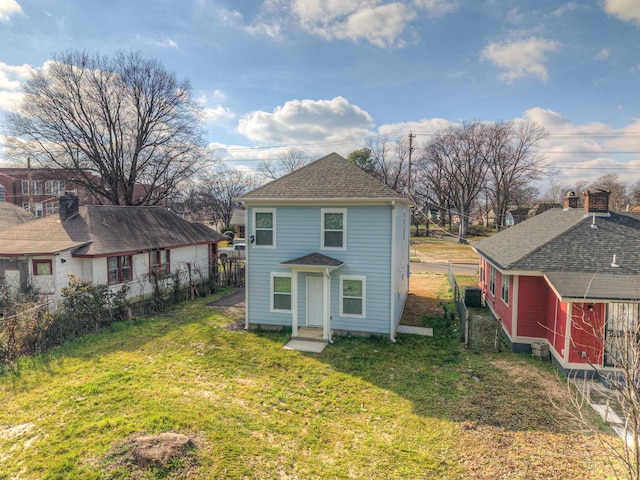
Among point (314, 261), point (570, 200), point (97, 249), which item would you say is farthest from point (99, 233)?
point (570, 200)

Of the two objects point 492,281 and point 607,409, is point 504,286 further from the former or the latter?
point 607,409

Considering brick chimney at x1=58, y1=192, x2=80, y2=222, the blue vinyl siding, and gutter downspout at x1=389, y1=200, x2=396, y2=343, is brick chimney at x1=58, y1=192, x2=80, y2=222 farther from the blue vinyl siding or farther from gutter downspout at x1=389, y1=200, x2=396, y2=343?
gutter downspout at x1=389, y1=200, x2=396, y2=343

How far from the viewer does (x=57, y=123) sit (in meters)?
26.1

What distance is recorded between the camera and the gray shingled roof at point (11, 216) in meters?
25.6

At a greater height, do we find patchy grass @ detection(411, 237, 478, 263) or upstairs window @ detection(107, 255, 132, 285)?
upstairs window @ detection(107, 255, 132, 285)

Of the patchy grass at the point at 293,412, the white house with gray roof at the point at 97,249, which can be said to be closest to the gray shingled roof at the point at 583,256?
the patchy grass at the point at 293,412

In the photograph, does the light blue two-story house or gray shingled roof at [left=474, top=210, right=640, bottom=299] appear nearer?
gray shingled roof at [left=474, top=210, right=640, bottom=299]

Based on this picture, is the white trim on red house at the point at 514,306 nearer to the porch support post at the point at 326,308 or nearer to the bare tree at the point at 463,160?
the porch support post at the point at 326,308

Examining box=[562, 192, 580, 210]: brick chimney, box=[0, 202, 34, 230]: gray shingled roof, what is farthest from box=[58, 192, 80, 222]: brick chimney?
box=[562, 192, 580, 210]: brick chimney

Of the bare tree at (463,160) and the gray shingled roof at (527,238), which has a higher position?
the bare tree at (463,160)

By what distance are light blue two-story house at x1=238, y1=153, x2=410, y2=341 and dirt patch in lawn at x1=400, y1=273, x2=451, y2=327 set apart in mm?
2941

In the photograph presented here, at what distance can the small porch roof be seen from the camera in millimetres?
11656

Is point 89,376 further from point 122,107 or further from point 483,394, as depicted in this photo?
point 122,107

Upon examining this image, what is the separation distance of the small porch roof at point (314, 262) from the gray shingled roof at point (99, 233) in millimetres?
9531
